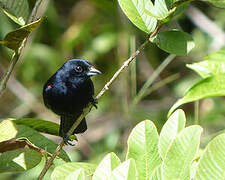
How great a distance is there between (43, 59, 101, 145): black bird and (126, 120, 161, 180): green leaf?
1368mm

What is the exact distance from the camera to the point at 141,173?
139 cm

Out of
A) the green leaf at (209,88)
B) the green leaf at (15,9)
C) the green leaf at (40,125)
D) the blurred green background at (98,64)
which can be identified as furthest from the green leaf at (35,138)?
the blurred green background at (98,64)

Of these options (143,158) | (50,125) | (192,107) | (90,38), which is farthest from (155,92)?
(143,158)

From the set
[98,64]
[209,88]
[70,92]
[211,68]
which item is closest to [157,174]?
[209,88]

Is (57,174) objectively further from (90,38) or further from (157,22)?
(90,38)

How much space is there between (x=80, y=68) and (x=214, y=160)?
1978 mm

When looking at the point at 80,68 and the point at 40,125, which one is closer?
the point at 40,125

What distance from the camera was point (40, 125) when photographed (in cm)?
179

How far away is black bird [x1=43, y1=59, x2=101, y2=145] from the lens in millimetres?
2887

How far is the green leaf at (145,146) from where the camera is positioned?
4.64 feet

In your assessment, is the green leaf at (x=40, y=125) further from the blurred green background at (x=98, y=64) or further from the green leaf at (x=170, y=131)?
the blurred green background at (x=98, y=64)

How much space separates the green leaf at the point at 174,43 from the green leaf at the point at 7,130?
1.80 feet

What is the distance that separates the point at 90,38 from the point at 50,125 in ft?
11.3

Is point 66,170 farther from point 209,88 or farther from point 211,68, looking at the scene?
point 211,68
